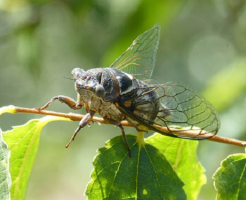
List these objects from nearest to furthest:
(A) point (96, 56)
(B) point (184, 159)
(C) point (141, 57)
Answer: (B) point (184, 159) < (C) point (141, 57) < (A) point (96, 56)

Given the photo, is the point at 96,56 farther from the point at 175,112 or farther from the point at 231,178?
the point at 231,178

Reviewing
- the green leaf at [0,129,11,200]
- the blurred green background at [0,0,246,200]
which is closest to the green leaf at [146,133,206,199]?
the green leaf at [0,129,11,200]

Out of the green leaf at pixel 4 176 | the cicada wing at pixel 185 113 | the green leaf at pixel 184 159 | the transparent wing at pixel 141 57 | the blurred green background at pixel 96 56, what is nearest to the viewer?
the green leaf at pixel 4 176

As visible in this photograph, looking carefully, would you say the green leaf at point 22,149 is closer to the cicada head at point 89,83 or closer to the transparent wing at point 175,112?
the cicada head at point 89,83

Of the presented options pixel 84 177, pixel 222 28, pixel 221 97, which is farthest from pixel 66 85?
pixel 221 97

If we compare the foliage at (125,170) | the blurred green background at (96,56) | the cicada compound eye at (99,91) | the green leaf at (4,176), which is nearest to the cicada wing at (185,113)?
the foliage at (125,170)

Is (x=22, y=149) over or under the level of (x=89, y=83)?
under

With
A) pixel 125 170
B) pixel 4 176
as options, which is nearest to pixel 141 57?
pixel 125 170

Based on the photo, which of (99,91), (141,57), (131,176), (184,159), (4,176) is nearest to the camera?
(4,176)
